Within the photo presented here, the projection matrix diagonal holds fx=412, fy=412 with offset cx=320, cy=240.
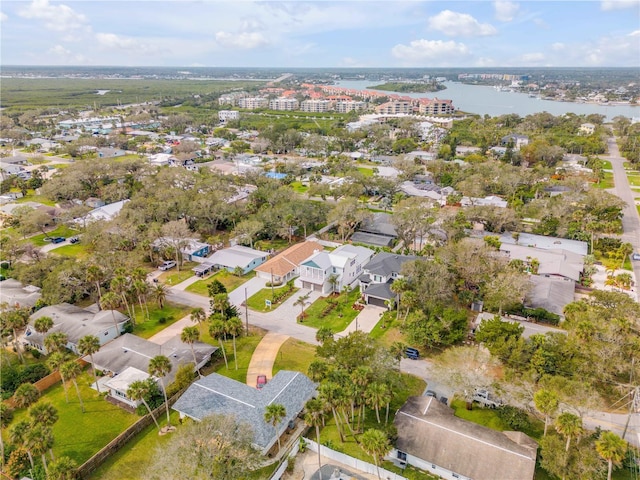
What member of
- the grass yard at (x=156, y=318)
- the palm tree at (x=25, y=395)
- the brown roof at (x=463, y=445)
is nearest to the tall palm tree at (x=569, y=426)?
the brown roof at (x=463, y=445)

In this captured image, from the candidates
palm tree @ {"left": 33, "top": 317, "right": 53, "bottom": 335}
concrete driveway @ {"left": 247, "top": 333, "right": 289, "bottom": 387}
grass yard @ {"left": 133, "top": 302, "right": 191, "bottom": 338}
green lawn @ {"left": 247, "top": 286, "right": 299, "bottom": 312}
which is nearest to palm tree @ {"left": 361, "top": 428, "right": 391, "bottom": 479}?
concrete driveway @ {"left": 247, "top": 333, "right": 289, "bottom": 387}

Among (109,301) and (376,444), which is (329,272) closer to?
(109,301)

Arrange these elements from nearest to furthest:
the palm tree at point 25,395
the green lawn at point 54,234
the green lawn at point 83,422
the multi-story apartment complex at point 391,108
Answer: the palm tree at point 25,395 → the green lawn at point 83,422 → the green lawn at point 54,234 → the multi-story apartment complex at point 391,108

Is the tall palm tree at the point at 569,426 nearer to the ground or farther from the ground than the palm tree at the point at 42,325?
farther from the ground

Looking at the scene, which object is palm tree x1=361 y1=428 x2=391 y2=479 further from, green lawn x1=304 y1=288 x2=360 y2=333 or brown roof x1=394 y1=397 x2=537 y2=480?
green lawn x1=304 y1=288 x2=360 y2=333

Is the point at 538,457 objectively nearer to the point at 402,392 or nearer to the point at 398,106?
the point at 402,392

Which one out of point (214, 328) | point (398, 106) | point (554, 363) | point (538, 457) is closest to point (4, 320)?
point (214, 328)

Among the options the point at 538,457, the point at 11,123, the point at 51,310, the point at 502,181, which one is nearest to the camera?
the point at 538,457

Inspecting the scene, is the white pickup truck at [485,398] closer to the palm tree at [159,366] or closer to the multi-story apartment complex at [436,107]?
the palm tree at [159,366]
